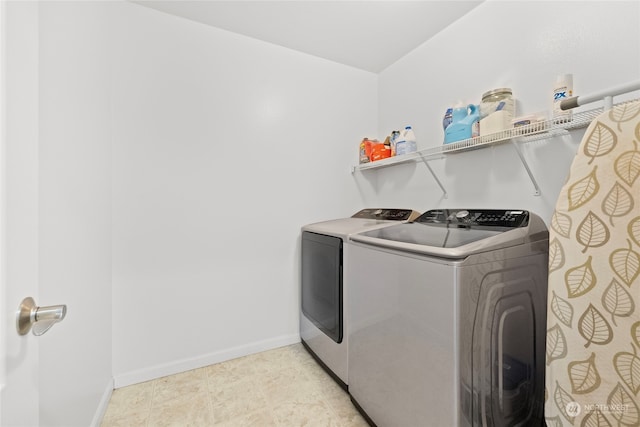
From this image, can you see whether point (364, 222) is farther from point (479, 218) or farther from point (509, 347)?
point (509, 347)

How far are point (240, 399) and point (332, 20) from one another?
255 centimetres

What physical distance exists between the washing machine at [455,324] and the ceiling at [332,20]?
1440 mm

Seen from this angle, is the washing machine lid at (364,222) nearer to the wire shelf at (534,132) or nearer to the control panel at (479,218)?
the control panel at (479,218)

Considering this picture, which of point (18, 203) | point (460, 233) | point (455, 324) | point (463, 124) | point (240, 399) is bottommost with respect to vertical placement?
point (240, 399)

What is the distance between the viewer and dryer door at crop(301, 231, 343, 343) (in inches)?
69.1

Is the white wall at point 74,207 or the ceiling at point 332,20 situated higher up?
the ceiling at point 332,20

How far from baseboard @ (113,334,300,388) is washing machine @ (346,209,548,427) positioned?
0.94m

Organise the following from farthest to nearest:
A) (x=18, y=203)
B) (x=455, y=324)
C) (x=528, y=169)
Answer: (x=528, y=169)
(x=455, y=324)
(x=18, y=203)

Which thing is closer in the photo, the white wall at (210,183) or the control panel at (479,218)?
the control panel at (479,218)

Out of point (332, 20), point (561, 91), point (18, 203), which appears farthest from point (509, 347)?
point (332, 20)

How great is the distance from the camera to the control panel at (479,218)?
1366 millimetres

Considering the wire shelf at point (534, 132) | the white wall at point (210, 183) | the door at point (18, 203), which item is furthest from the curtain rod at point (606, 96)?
the white wall at point (210, 183)

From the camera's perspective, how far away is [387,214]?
2.21 meters

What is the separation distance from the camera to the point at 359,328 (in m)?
1.52
